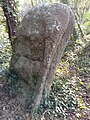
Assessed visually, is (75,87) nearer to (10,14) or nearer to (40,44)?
(40,44)

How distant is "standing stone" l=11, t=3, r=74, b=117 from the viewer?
345cm

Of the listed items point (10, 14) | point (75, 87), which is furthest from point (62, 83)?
point (10, 14)

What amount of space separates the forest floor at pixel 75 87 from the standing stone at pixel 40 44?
1.28 feet

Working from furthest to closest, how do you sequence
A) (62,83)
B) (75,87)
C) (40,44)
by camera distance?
(75,87), (62,83), (40,44)

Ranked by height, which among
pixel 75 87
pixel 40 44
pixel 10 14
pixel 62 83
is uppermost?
pixel 10 14

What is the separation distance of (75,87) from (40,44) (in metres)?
1.85

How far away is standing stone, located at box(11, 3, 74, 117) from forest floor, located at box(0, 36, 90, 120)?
1.28ft

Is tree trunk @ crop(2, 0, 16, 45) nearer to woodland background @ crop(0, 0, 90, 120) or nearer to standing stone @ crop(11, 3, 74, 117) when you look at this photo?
woodland background @ crop(0, 0, 90, 120)

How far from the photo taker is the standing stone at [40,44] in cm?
345

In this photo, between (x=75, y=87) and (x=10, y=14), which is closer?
(x=10, y=14)

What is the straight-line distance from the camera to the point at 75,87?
4891 mm

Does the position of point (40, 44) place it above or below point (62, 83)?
above

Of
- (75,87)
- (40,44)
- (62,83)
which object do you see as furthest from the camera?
(75,87)

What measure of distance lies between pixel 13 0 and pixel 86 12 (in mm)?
6243
